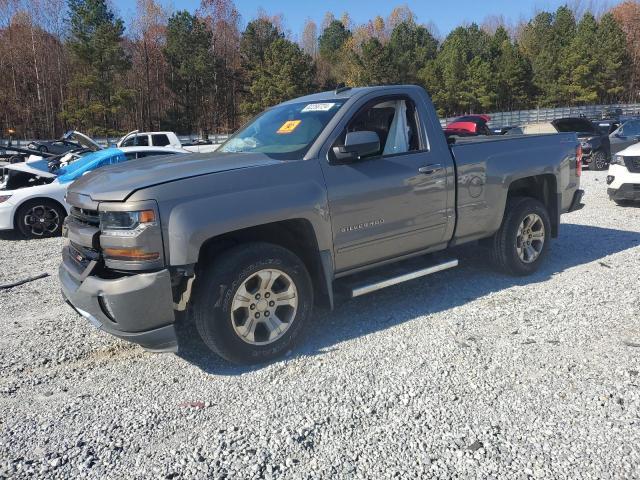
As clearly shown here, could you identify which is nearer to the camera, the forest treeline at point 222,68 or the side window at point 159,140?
the side window at point 159,140

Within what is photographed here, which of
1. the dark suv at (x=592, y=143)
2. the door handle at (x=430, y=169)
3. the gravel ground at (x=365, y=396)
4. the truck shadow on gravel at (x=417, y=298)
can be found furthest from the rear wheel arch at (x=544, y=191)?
the dark suv at (x=592, y=143)

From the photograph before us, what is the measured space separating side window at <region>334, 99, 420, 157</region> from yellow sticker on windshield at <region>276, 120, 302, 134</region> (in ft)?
1.72

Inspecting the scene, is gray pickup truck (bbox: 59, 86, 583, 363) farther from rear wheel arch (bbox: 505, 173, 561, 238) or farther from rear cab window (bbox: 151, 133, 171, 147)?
rear cab window (bbox: 151, 133, 171, 147)

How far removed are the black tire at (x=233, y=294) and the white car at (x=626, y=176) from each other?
766 cm

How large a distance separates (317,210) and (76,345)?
2.30 meters

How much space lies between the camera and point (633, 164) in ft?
30.3

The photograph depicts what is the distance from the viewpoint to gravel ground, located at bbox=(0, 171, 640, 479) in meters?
2.81

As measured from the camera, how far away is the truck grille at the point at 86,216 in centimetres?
369

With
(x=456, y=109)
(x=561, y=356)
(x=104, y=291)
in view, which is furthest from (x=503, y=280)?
(x=456, y=109)

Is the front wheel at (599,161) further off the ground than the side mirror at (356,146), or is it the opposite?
the side mirror at (356,146)

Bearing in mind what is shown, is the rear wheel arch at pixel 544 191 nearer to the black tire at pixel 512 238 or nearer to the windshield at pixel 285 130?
the black tire at pixel 512 238

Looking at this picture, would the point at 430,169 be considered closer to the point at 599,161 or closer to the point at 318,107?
the point at 318,107

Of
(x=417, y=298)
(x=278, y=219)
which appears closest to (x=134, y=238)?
(x=278, y=219)

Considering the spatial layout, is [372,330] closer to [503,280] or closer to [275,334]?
[275,334]
